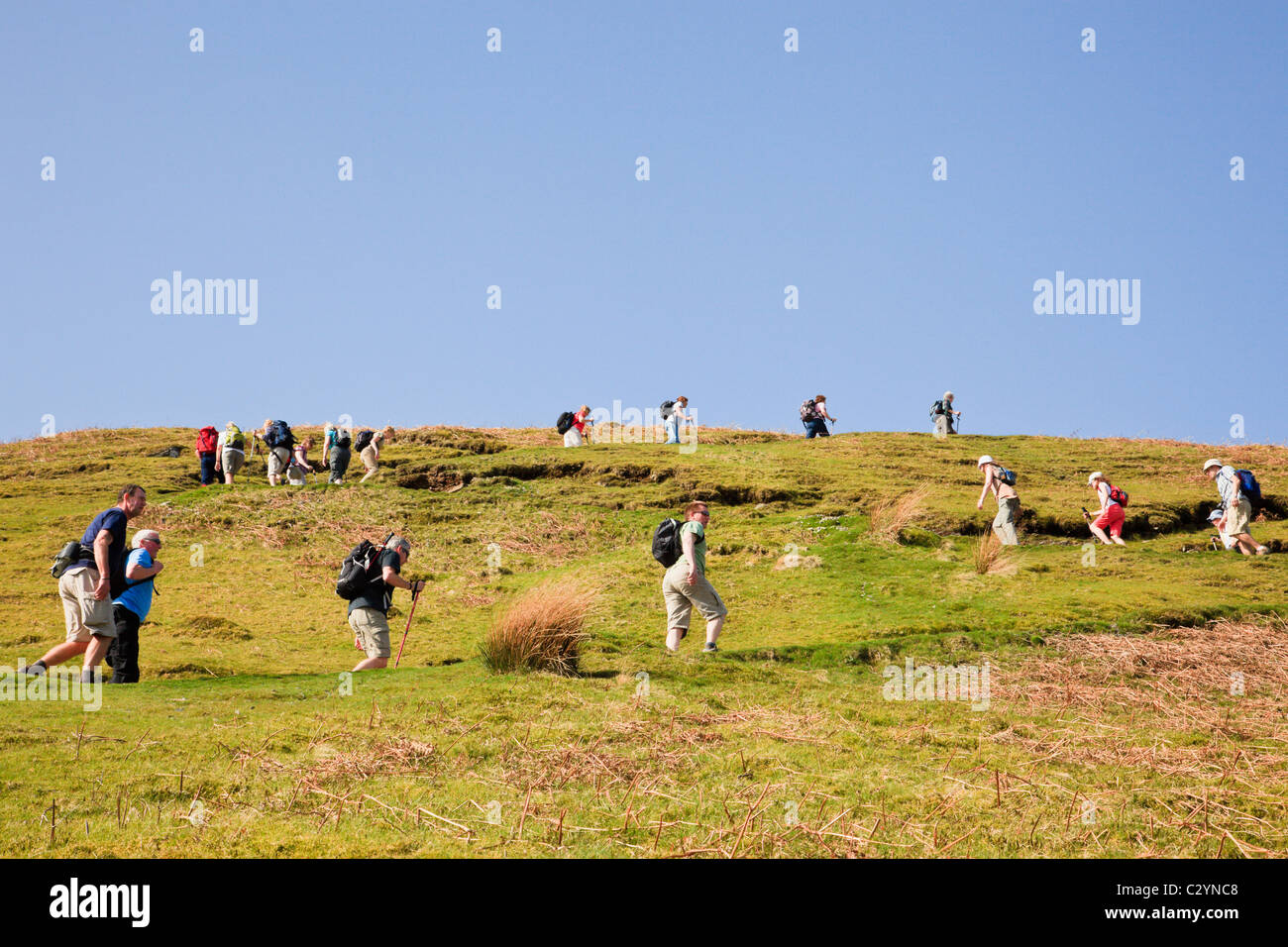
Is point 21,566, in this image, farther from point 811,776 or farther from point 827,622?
point 811,776

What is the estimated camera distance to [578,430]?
113ft

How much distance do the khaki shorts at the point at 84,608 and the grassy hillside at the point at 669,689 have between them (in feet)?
2.96

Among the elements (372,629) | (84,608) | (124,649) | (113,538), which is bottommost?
(124,649)

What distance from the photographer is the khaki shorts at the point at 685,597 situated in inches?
560

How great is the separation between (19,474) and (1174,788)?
3389 centimetres

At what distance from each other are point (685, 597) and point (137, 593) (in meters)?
6.87

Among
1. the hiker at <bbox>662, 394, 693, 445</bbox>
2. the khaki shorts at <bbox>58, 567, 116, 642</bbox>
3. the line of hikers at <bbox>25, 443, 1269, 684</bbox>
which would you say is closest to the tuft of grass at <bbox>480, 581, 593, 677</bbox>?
the line of hikers at <bbox>25, 443, 1269, 684</bbox>

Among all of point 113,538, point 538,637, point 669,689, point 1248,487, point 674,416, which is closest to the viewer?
point 669,689

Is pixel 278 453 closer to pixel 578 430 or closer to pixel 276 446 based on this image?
pixel 276 446

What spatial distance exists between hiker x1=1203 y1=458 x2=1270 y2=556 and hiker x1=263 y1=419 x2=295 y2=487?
23.3 metres

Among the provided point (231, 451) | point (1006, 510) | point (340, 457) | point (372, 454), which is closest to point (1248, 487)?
point (1006, 510)

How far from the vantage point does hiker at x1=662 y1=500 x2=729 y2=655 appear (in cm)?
1412
